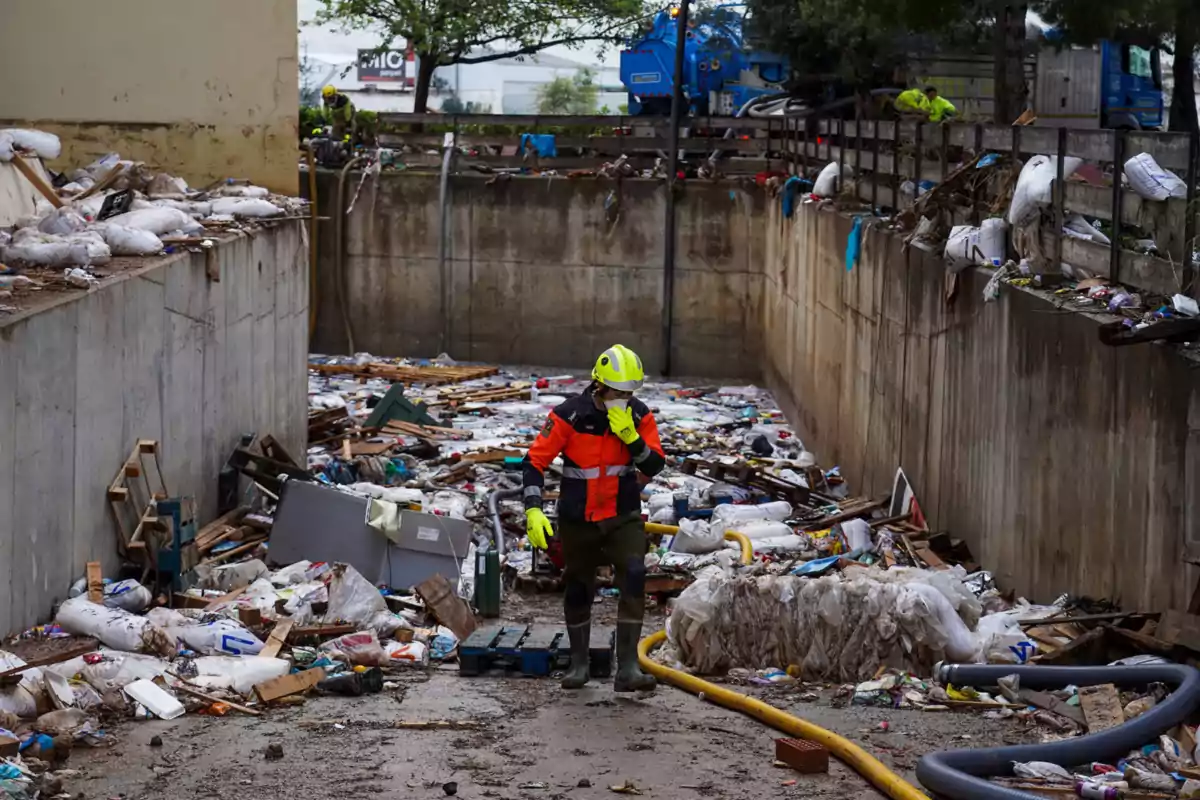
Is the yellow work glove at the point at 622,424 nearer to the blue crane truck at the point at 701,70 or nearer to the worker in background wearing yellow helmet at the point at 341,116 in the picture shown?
the worker in background wearing yellow helmet at the point at 341,116

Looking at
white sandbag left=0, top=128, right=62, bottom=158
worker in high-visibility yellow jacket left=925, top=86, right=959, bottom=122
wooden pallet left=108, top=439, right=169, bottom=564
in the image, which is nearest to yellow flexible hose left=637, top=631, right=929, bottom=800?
wooden pallet left=108, top=439, right=169, bottom=564

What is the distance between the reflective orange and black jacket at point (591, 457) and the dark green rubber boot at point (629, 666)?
1.94 ft

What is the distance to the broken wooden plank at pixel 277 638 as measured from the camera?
9453 mm

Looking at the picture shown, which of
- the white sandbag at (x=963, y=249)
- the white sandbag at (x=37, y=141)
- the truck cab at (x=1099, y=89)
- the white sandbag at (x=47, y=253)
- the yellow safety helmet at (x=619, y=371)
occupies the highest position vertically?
the truck cab at (x=1099, y=89)

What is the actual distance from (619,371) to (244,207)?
8304 mm

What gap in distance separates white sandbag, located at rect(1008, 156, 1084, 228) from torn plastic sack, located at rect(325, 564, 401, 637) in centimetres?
460

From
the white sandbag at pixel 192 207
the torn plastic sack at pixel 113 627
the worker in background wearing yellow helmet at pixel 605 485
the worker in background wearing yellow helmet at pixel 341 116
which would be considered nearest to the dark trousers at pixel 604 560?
the worker in background wearing yellow helmet at pixel 605 485

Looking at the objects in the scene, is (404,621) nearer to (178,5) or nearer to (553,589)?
(553,589)

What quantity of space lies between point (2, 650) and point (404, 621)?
2.73 metres

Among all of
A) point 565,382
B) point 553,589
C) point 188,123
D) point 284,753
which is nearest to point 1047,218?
point 553,589

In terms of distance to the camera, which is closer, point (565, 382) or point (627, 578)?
point (627, 578)

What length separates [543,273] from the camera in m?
26.7

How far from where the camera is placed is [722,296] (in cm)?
2623

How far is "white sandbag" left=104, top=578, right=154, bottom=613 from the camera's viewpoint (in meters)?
10.1
